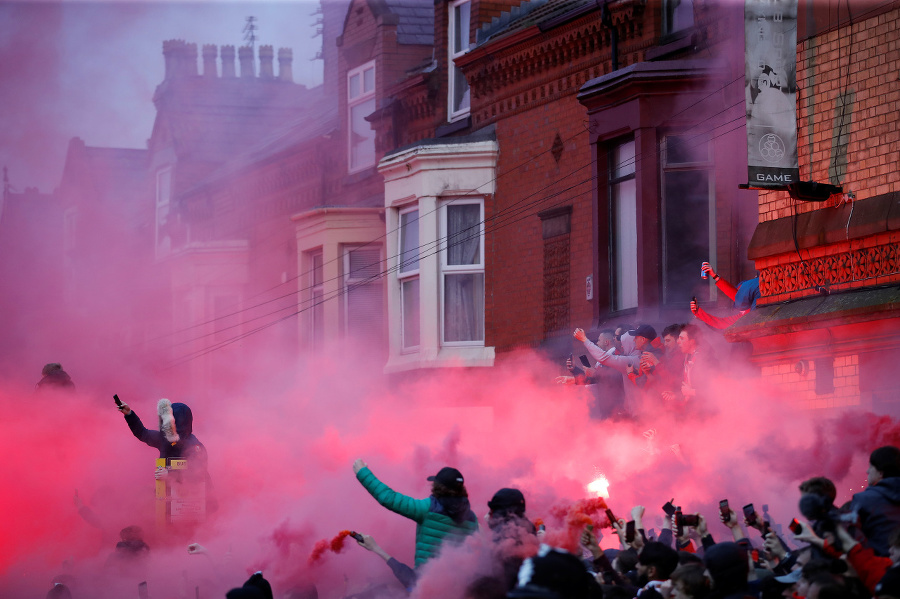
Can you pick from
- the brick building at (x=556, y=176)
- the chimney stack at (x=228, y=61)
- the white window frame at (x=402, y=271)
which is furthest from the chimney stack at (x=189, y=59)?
the white window frame at (x=402, y=271)

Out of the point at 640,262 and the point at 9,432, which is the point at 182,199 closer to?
the point at 9,432

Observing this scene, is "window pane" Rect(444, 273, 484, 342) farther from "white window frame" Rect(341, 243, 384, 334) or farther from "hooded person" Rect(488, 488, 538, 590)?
"hooded person" Rect(488, 488, 538, 590)

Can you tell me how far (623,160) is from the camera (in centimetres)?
1532

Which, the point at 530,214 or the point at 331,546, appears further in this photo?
the point at 530,214

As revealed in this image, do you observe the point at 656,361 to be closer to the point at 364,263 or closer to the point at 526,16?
the point at 526,16

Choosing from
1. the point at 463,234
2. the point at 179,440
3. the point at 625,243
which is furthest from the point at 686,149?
the point at 179,440

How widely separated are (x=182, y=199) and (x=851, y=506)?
22.8m

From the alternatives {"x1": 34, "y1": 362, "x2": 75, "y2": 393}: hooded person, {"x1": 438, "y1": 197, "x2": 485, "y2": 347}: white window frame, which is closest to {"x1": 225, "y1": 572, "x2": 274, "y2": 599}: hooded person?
{"x1": 34, "y1": 362, "x2": 75, "y2": 393}: hooded person

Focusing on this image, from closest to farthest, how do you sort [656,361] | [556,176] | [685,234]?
[656,361] < [685,234] < [556,176]

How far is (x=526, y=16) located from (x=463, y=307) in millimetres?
4036

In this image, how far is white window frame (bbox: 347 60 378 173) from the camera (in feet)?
71.7

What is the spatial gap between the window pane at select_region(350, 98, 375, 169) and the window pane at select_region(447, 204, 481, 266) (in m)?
3.90

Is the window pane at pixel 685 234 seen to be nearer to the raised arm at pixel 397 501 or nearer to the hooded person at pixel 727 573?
the raised arm at pixel 397 501

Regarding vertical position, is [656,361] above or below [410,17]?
below
